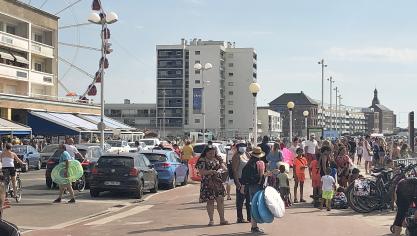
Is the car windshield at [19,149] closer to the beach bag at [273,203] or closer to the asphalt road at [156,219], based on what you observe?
the asphalt road at [156,219]

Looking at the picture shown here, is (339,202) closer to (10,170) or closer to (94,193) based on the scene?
(94,193)

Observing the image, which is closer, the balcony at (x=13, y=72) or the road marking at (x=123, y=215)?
Answer: the road marking at (x=123, y=215)

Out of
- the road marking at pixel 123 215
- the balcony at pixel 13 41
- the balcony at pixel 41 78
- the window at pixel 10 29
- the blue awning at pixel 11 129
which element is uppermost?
the window at pixel 10 29

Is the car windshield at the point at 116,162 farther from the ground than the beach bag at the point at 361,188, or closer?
farther from the ground

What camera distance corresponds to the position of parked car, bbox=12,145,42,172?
3350cm

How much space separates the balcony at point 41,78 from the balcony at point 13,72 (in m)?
1.34

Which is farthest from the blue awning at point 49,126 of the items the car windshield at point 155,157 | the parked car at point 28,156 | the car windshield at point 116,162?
the car windshield at point 116,162

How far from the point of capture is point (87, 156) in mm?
23266

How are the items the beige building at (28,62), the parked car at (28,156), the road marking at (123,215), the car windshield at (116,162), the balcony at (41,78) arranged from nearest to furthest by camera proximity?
the road marking at (123,215), the car windshield at (116,162), the parked car at (28,156), the beige building at (28,62), the balcony at (41,78)

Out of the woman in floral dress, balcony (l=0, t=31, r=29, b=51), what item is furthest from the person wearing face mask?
balcony (l=0, t=31, r=29, b=51)

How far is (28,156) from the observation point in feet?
111

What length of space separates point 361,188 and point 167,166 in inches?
378

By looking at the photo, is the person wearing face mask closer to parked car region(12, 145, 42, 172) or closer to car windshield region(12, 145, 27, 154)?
parked car region(12, 145, 42, 172)

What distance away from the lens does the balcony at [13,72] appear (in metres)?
49.3
